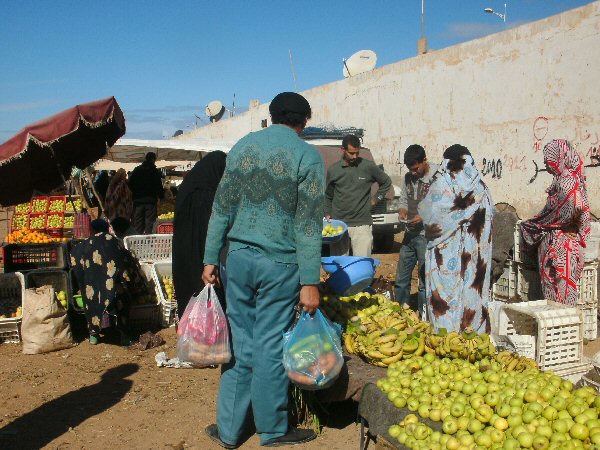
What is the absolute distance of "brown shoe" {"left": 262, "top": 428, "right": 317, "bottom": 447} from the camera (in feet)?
13.1

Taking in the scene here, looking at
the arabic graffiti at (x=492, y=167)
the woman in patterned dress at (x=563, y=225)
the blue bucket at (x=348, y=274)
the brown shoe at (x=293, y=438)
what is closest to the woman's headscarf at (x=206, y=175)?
the blue bucket at (x=348, y=274)

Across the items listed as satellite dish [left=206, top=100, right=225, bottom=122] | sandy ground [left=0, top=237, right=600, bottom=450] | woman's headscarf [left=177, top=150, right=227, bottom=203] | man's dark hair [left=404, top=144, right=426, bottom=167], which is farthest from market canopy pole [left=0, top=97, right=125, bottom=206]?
satellite dish [left=206, top=100, right=225, bottom=122]

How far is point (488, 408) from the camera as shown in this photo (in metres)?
3.21

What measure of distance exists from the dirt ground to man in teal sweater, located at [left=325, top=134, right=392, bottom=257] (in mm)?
2597

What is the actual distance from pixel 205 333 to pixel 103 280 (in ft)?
10.2

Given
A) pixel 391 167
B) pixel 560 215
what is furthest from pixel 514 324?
pixel 391 167

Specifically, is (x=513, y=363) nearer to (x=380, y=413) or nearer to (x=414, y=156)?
(x=380, y=413)

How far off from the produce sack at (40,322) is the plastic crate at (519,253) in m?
5.21

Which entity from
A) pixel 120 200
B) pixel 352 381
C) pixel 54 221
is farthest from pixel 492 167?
pixel 352 381

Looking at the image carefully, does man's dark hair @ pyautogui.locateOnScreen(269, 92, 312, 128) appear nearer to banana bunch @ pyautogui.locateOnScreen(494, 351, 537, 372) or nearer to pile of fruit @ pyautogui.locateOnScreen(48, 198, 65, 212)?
banana bunch @ pyautogui.locateOnScreen(494, 351, 537, 372)

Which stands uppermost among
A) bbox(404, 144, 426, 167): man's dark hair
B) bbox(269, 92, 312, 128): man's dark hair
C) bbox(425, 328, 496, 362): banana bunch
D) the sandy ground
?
bbox(269, 92, 312, 128): man's dark hair

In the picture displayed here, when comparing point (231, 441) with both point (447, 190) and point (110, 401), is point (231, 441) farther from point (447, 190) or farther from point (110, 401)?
point (447, 190)

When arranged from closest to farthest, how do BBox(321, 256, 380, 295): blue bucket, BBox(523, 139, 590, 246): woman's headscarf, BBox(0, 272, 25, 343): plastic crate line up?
BBox(321, 256, 380, 295): blue bucket → BBox(523, 139, 590, 246): woman's headscarf → BBox(0, 272, 25, 343): plastic crate

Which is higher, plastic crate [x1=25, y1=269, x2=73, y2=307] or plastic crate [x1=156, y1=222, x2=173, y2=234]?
plastic crate [x1=156, y1=222, x2=173, y2=234]
